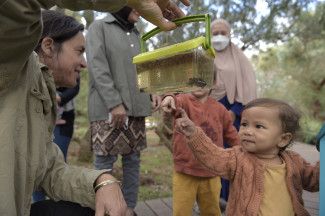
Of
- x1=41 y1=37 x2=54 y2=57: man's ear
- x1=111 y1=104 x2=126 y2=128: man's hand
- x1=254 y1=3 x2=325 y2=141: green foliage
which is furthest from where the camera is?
x1=254 y1=3 x2=325 y2=141: green foliage

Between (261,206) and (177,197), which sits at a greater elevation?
(261,206)

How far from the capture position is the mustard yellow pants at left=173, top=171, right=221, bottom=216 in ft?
9.25

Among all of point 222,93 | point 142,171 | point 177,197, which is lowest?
point 142,171

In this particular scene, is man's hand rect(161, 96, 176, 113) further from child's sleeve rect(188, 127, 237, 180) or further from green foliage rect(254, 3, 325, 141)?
green foliage rect(254, 3, 325, 141)

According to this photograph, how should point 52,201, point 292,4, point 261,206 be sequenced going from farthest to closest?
point 292,4
point 261,206
point 52,201

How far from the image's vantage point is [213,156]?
2.09 m

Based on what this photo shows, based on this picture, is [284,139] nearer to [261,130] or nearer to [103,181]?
[261,130]

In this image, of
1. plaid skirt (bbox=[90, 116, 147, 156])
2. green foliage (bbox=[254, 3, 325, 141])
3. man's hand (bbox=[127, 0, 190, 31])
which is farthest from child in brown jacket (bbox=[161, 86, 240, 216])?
green foliage (bbox=[254, 3, 325, 141])

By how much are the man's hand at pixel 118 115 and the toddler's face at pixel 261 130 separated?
1169 mm

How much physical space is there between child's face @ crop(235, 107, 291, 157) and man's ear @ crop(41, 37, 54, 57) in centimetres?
104

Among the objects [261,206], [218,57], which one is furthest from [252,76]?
[261,206]

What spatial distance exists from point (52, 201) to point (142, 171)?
4.25 m

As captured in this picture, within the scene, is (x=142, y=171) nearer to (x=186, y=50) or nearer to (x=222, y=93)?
(x=222, y=93)

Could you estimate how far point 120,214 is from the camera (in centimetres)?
153
